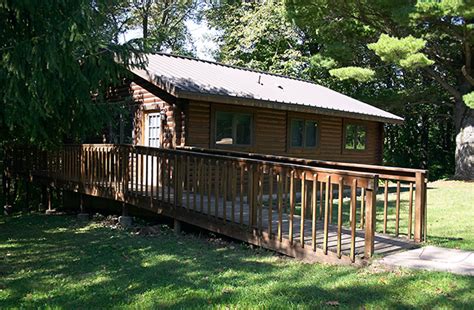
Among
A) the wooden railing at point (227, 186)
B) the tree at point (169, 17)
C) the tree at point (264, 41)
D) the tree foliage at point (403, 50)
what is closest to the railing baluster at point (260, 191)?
the wooden railing at point (227, 186)

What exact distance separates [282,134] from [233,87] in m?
2.19

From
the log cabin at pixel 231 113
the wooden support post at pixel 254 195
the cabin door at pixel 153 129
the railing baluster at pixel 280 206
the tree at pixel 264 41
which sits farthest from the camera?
the tree at pixel 264 41

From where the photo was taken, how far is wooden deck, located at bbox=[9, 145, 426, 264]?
5508 millimetres

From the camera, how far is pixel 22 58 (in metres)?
6.18

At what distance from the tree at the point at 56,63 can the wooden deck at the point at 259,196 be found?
1.69 metres

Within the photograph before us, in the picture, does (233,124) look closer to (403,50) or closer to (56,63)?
(56,63)

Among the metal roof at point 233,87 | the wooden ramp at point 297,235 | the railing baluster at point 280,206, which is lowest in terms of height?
the wooden ramp at point 297,235

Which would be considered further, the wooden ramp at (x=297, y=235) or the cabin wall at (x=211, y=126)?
the cabin wall at (x=211, y=126)

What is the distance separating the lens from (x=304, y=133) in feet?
45.6

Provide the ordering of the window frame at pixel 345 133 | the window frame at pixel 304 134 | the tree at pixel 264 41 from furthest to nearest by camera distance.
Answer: the tree at pixel 264 41, the window frame at pixel 345 133, the window frame at pixel 304 134

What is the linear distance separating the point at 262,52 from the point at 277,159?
18637 millimetres

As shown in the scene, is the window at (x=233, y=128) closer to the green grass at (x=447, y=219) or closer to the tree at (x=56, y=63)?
the tree at (x=56, y=63)

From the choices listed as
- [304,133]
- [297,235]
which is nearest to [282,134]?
[304,133]

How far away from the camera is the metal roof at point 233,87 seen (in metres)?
10.3
